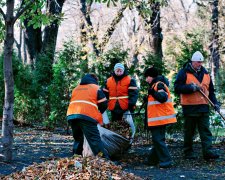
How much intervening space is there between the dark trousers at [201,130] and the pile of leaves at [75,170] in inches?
151

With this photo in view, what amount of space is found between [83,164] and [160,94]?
3.19m

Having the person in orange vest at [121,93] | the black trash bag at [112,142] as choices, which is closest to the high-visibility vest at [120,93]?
the person in orange vest at [121,93]

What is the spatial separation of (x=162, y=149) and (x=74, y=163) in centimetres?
339

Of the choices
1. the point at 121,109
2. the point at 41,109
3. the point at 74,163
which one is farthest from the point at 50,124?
the point at 74,163

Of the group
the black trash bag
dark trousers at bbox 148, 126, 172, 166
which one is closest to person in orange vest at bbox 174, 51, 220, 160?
dark trousers at bbox 148, 126, 172, 166

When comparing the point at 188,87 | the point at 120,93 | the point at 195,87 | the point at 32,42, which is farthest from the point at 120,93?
the point at 32,42

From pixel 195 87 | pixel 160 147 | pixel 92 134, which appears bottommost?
pixel 160 147

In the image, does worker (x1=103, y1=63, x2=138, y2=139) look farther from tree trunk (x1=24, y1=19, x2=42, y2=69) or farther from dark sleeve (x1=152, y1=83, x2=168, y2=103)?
tree trunk (x1=24, y1=19, x2=42, y2=69)

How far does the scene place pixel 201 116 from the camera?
8.96 metres

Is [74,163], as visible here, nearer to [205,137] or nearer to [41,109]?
[205,137]

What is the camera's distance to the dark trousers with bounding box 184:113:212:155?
8.92m

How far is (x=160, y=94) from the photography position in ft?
26.5

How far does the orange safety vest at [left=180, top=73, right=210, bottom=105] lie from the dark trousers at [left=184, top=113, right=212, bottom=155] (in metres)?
0.26

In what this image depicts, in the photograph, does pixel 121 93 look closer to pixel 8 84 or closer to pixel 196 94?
pixel 196 94
